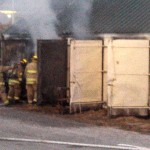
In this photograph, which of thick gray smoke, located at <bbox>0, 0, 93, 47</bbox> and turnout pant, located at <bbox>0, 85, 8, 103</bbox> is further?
thick gray smoke, located at <bbox>0, 0, 93, 47</bbox>

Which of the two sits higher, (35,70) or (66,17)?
(66,17)

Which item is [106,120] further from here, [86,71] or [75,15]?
[75,15]

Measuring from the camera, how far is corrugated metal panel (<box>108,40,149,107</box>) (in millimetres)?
14820

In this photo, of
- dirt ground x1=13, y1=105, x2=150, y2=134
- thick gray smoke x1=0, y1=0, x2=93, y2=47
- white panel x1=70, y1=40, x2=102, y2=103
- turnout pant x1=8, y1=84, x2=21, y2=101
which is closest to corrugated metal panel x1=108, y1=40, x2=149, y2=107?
dirt ground x1=13, y1=105, x2=150, y2=134

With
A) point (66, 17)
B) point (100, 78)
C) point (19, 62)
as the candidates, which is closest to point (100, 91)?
point (100, 78)

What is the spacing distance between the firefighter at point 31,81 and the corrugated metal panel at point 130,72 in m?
4.04

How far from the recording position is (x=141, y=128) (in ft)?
44.7

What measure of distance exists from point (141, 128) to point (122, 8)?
7.60 metres

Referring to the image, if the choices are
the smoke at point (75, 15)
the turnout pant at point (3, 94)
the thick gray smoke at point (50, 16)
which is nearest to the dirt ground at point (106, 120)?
the turnout pant at point (3, 94)

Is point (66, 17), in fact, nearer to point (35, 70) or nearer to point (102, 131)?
point (35, 70)

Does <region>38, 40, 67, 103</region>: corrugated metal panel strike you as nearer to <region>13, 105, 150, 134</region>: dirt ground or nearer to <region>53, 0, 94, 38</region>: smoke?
<region>13, 105, 150, 134</region>: dirt ground

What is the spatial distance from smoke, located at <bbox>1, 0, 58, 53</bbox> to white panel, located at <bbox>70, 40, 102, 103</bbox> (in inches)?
163

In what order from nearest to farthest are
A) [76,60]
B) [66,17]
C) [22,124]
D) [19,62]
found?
[22,124], [76,60], [19,62], [66,17]

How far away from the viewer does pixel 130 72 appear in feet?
48.7
